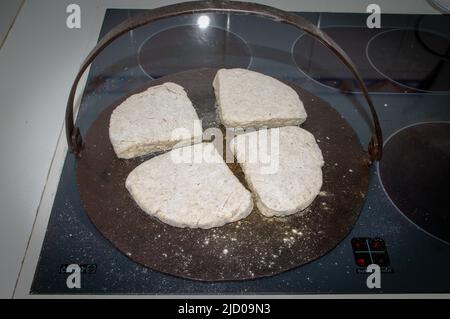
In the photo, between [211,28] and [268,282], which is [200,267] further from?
[211,28]

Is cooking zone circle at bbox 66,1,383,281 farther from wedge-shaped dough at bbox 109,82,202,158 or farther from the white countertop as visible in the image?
the white countertop

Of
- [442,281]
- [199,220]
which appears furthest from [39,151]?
[442,281]

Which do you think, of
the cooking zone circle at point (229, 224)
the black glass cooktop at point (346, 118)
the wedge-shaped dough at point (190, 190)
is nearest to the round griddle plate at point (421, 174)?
the black glass cooktop at point (346, 118)

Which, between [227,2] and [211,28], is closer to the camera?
[227,2]

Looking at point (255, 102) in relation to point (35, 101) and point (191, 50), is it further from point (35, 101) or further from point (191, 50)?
point (35, 101)

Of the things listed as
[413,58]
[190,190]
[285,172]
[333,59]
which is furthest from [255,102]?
[413,58]

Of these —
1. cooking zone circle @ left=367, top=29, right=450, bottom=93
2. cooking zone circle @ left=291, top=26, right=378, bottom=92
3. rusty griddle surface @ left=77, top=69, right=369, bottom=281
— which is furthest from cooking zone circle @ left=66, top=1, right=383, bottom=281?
cooking zone circle @ left=367, top=29, right=450, bottom=93
